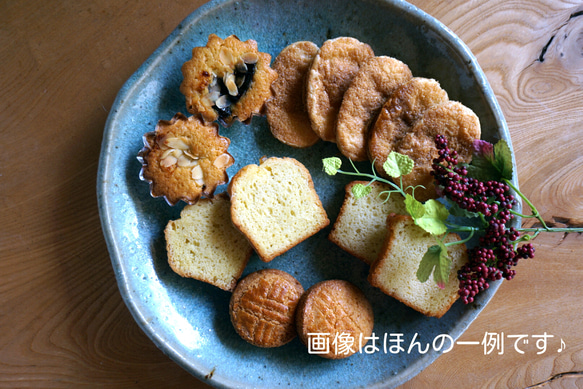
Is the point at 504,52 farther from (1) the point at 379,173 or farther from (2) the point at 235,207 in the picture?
(2) the point at 235,207

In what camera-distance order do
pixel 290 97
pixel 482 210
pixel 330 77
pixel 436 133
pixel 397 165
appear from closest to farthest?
pixel 482 210 < pixel 397 165 < pixel 436 133 < pixel 330 77 < pixel 290 97

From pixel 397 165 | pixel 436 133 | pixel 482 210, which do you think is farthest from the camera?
pixel 436 133

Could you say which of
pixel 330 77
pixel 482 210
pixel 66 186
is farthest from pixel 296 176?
pixel 66 186

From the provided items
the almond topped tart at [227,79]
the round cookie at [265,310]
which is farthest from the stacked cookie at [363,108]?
the round cookie at [265,310]

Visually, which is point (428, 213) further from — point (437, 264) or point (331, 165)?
point (331, 165)

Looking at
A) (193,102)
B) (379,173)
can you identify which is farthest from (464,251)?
(193,102)

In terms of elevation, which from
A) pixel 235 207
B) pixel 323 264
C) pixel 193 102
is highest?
pixel 193 102

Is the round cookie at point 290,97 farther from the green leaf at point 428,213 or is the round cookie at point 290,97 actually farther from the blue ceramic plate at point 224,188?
the green leaf at point 428,213
